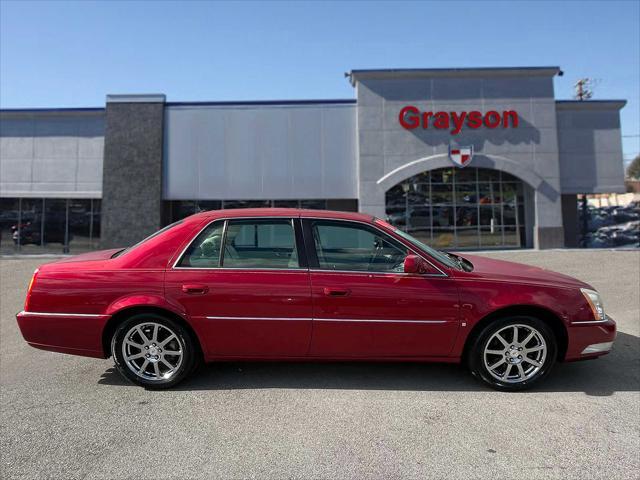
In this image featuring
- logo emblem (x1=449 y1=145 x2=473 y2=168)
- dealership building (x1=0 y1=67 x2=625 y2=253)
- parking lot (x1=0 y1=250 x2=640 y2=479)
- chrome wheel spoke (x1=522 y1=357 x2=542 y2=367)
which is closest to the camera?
parking lot (x1=0 y1=250 x2=640 y2=479)

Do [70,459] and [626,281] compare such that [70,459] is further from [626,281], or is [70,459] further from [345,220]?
[626,281]

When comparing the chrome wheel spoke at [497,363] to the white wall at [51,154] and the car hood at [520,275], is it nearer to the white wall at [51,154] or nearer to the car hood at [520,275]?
the car hood at [520,275]

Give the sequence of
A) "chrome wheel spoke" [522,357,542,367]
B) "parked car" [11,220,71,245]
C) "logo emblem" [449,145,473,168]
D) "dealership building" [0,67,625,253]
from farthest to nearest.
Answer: "parked car" [11,220,71,245], "dealership building" [0,67,625,253], "logo emblem" [449,145,473,168], "chrome wheel spoke" [522,357,542,367]

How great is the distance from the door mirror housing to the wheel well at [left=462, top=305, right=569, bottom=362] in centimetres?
68

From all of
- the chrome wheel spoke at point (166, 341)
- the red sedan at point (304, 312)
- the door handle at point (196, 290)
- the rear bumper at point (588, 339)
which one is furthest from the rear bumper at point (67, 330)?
the rear bumper at point (588, 339)

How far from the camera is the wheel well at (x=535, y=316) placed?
398cm

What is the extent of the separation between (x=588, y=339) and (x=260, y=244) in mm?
3045

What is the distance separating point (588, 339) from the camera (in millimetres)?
3996

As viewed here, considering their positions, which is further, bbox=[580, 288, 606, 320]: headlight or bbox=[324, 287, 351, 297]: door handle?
bbox=[580, 288, 606, 320]: headlight

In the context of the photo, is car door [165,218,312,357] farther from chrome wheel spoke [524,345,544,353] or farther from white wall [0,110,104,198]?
white wall [0,110,104,198]

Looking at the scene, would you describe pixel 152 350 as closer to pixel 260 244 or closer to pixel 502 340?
pixel 260 244

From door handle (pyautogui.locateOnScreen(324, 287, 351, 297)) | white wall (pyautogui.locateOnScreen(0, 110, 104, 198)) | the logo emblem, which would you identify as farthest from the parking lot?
white wall (pyautogui.locateOnScreen(0, 110, 104, 198))

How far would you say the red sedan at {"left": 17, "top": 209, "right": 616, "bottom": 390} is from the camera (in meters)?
3.92

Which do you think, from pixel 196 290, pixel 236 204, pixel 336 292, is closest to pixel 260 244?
pixel 196 290
